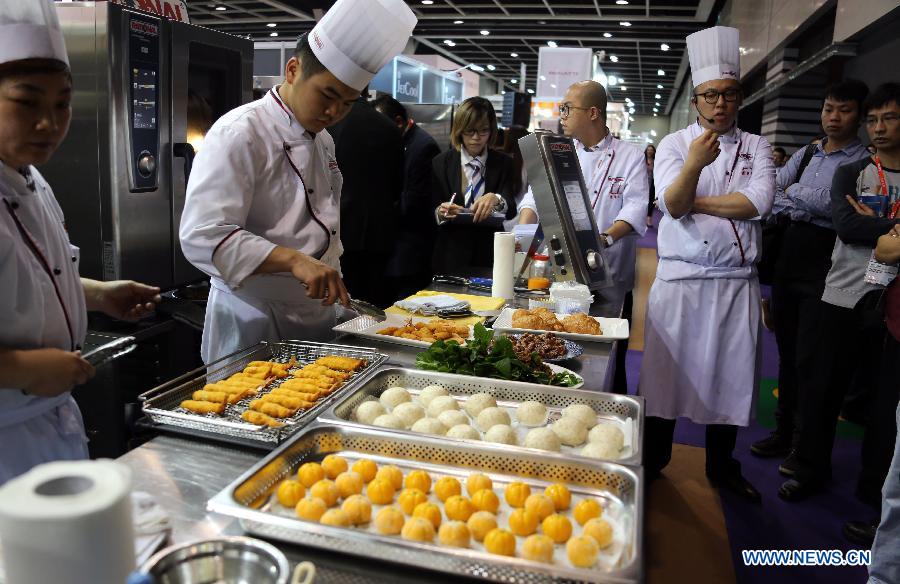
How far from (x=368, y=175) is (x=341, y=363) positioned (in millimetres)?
2628

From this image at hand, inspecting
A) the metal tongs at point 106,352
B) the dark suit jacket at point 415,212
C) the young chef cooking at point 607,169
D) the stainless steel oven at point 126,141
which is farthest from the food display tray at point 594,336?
the dark suit jacket at point 415,212

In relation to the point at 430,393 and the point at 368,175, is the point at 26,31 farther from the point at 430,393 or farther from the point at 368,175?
the point at 368,175

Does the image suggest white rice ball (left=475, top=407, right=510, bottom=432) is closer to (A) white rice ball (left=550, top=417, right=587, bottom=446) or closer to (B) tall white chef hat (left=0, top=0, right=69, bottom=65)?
(A) white rice ball (left=550, top=417, right=587, bottom=446)

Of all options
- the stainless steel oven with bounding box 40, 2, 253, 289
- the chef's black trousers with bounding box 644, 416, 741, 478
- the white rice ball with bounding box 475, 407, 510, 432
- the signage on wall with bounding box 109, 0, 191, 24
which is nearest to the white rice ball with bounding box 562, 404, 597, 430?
the white rice ball with bounding box 475, 407, 510, 432

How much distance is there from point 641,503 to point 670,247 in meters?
2.06

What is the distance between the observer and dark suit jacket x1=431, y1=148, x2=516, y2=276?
4.00m

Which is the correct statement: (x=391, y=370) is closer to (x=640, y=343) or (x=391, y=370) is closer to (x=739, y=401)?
(x=739, y=401)

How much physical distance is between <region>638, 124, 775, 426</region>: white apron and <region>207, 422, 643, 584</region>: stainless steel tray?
1918 millimetres

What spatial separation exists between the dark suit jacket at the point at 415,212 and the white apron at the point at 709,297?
6.06 ft

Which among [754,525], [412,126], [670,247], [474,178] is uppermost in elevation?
[412,126]

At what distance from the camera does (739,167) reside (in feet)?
9.71

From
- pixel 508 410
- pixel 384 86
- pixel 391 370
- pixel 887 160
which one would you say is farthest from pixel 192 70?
pixel 384 86

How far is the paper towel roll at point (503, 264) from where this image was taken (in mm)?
2887

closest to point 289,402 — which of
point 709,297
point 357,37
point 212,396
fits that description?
point 212,396
